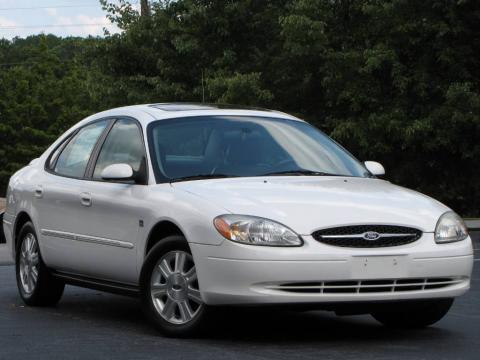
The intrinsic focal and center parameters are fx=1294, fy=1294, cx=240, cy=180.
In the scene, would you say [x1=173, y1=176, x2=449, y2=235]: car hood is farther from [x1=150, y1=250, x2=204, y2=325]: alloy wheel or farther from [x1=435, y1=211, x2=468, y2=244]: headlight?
[x1=150, y1=250, x2=204, y2=325]: alloy wheel

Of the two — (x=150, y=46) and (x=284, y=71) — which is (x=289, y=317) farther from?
(x=150, y=46)

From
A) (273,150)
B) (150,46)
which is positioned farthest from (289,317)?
(150,46)

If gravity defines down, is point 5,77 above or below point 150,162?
below

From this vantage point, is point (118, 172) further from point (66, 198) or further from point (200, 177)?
point (66, 198)

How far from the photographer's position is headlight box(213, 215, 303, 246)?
24.2 ft

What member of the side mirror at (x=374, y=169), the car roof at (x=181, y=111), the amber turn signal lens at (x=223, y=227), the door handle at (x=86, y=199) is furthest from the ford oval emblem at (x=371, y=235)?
the door handle at (x=86, y=199)

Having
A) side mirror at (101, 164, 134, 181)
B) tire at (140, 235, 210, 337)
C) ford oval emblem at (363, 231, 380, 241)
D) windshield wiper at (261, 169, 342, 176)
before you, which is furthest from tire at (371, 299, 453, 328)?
side mirror at (101, 164, 134, 181)

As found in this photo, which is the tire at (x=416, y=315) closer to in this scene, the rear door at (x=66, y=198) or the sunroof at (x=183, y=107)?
the sunroof at (x=183, y=107)

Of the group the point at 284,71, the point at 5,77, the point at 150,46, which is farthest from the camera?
the point at 5,77

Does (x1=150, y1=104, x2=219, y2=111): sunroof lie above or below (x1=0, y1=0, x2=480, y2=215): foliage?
above

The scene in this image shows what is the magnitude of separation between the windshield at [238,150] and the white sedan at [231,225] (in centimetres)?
1

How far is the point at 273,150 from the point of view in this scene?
8781 mm

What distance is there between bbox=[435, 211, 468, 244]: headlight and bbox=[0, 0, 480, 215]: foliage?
22305mm

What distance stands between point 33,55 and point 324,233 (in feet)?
292
